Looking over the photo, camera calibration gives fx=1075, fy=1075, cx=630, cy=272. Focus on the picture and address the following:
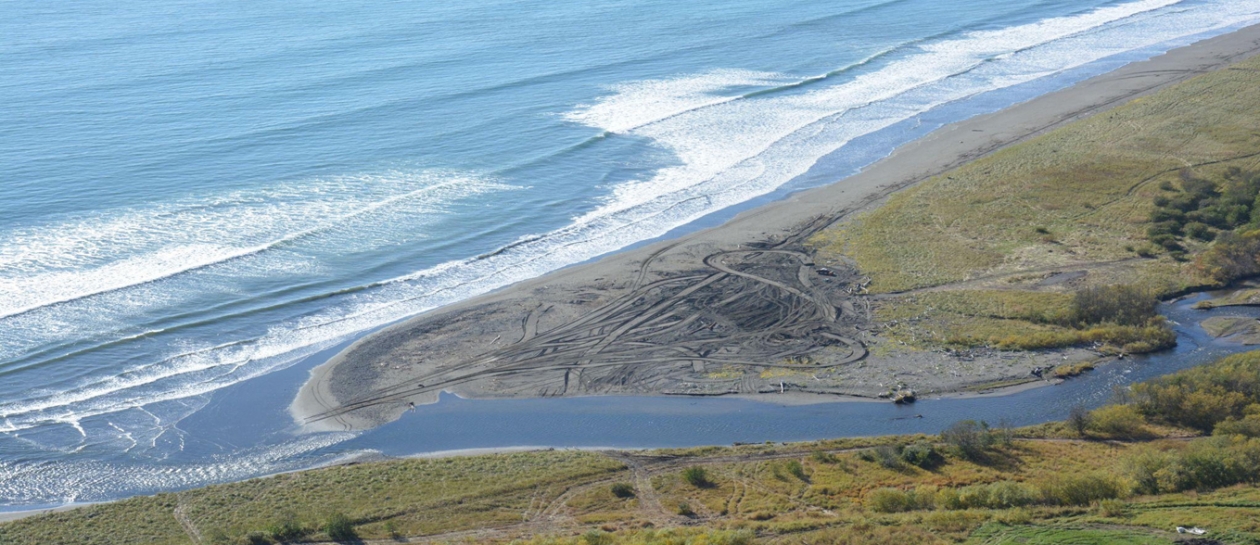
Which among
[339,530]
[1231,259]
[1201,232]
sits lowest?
[339,530]

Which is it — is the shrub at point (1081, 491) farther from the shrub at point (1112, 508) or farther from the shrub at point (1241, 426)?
the shrub at point (1241, 426)

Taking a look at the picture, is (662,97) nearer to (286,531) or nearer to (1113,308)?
(1113,308)

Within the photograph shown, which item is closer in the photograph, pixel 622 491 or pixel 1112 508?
pixel 1112 508

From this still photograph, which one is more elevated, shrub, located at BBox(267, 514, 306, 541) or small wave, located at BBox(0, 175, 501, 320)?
small wave, located at BBox(0, 175, 501, 320)

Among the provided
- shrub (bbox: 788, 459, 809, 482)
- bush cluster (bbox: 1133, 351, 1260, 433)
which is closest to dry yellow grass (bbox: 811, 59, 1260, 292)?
bush cluster (bbox: 1133, 351, 1260, 433)

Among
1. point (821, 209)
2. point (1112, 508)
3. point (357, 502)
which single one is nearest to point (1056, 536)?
point (1112, 508)

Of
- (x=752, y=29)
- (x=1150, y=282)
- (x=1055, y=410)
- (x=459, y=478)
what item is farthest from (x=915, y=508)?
(x=752, y=29)

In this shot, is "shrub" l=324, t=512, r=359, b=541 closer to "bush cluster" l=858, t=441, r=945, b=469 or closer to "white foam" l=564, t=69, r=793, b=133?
"bush cluster" l=858, t=441, r=945, b=469
